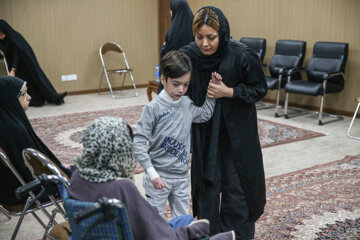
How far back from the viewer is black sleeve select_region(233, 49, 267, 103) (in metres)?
1.98

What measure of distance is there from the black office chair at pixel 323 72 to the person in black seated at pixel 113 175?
4610 millimetres

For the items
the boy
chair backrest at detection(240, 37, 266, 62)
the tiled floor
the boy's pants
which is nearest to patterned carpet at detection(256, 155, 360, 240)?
the tiled floor

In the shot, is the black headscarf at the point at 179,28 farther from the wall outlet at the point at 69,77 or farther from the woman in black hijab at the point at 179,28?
the wall outlet at the point at 69,77

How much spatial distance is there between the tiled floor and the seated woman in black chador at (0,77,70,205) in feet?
1.80

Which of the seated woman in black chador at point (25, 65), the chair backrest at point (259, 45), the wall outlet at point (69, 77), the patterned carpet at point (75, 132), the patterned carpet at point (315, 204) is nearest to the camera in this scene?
the patterned carpet at point (315, 204)

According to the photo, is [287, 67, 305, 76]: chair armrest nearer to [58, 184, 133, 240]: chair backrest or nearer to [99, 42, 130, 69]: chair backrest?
[99, 42, 130, 69]: chair backrest

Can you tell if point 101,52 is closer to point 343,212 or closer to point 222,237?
point 343,212

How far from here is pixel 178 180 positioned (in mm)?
2010

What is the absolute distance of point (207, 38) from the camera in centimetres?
191

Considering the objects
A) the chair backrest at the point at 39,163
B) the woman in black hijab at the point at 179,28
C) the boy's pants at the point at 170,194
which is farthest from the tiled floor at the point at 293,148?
the woman in black hijab at the point at 179,28

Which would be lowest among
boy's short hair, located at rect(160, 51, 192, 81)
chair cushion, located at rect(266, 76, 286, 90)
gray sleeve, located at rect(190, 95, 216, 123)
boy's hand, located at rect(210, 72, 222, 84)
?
chair cushion, located at rect(266, 76, 286, 90)

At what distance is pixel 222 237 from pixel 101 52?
668 centimetres

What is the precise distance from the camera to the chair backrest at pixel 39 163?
1.84 metres

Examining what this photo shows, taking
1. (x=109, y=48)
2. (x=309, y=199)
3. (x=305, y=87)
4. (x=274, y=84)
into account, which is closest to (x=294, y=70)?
(x=274, y=84)
